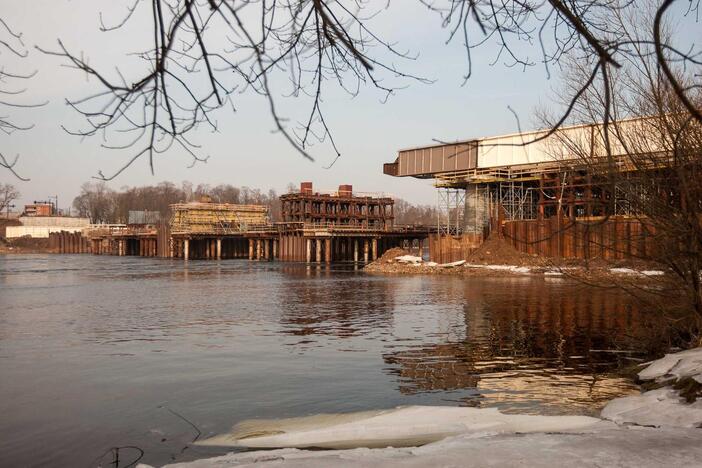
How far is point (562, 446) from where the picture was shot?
5906mm

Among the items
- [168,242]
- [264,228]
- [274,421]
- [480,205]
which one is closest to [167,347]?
[274,421]

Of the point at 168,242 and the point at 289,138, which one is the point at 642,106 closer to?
the point at 289,138

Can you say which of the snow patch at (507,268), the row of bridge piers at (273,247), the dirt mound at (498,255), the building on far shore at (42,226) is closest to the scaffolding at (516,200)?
the dirt mound at (498,255)

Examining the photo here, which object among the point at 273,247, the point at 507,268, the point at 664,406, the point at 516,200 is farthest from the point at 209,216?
the point at 664,406

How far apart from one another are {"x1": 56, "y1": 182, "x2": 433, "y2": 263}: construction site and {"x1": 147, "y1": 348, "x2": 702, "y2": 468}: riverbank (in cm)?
6058

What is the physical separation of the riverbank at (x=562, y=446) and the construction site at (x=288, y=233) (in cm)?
6058

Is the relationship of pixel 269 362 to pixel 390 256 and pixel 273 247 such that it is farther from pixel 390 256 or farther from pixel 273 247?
pixel 273 247

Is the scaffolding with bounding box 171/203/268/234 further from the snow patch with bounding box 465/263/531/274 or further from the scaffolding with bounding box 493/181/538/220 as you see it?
the snow patch with bounding box 465/263/531/274

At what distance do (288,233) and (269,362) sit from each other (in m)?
60.6

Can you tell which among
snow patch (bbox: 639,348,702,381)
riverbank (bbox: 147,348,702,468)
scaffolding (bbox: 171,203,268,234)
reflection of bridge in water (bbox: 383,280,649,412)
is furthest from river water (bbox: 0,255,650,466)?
scaffolding (bbox: 171,203,268,234)

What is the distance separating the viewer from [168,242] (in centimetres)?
9262

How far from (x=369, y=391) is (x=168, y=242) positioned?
8601 cm

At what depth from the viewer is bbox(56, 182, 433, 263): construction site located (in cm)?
7194

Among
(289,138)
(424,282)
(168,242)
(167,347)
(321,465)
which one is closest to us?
(289,138)
